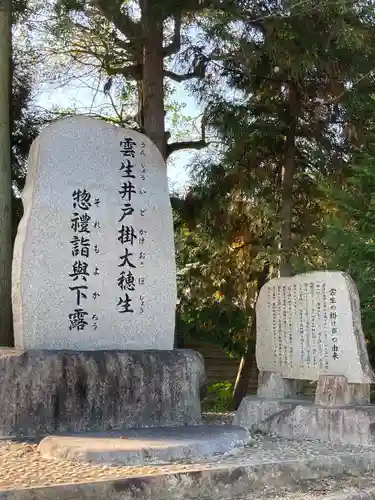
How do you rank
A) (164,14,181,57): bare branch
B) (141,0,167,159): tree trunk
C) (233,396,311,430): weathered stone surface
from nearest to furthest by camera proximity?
1. (233,396,311,430): weathered stone surface
2. (141,0,167,159): tree trunk
3. (164,14,181,57): bare branch

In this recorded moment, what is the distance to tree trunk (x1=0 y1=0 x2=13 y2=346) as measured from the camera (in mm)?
5977

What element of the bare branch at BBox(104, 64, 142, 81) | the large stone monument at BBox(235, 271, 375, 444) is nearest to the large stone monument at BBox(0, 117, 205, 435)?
the large stone monument at BBox(235, 271, 375, 444)

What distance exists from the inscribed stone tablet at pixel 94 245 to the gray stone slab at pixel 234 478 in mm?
1520

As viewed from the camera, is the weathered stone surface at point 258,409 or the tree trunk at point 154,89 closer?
the weathered stone surface at point 258,409

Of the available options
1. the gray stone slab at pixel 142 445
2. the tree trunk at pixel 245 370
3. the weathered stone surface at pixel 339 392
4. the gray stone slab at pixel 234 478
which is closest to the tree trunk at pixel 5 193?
the gray stone slab at pixel 142 445

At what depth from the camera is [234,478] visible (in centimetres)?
377

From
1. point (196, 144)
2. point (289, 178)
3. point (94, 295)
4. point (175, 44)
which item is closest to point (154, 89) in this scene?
point (175, 44)

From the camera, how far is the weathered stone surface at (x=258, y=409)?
5.54 meters

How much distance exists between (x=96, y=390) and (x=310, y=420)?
1655mm

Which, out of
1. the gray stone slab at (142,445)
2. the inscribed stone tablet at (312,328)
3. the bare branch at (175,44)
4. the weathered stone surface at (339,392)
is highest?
the bare branch at (175,44)

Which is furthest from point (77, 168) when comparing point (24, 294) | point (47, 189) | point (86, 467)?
point (86, 467)

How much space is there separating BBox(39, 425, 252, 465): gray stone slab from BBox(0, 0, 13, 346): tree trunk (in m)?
1.74

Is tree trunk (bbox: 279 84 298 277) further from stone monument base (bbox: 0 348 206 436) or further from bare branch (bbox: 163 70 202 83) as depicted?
stone monument base (bbox: 0 348 206 436)

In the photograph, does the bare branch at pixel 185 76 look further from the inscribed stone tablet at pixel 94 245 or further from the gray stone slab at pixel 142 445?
the gray stone slab at pixel 142 445
